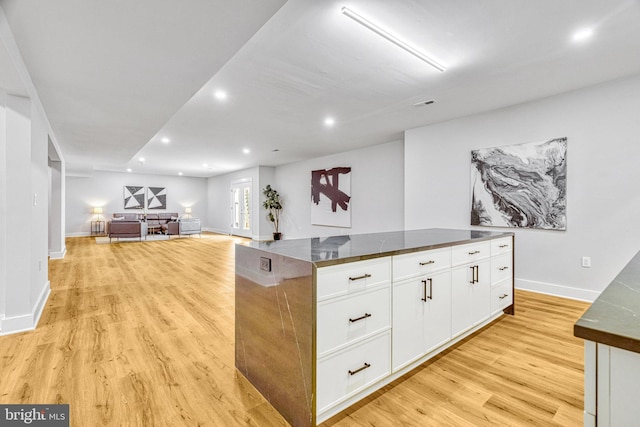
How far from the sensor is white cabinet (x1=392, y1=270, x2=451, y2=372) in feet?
6.07

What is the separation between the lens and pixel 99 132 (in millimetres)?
4855

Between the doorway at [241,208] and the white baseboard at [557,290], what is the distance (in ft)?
27.6

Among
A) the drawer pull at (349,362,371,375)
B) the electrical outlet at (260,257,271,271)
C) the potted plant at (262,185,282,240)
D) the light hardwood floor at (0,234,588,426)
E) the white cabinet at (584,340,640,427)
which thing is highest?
the potted plant at (262,185,282,240)

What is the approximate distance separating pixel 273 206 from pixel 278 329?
322 inches

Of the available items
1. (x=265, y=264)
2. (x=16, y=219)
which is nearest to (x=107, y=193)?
(x=16, y=219)

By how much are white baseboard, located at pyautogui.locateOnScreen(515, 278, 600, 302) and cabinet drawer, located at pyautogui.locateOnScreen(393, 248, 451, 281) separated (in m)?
2.53

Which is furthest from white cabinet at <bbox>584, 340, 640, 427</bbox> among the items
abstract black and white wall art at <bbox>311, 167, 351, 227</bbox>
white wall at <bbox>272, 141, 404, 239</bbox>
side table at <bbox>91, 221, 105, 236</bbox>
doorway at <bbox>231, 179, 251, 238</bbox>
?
side table at <bbox>91, 221, 105, 236</bbox>

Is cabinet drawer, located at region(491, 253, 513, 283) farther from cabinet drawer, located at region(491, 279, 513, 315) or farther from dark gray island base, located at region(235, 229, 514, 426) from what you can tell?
dark gray island base, located at region(235, 229, 514, 426)

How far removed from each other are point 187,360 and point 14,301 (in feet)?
6.23

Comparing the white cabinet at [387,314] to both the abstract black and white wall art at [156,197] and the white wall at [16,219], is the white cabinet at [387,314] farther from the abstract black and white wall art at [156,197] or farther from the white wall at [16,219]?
the abstract black and white wall art at [156,197]

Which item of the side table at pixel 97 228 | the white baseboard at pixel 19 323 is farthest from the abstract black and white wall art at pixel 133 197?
the white baseboard at pixel 19 323

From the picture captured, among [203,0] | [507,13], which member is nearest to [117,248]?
[203,0]

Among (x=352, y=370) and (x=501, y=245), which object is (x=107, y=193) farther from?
(x=501, y=245)

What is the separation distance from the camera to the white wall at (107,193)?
11.0 metres
